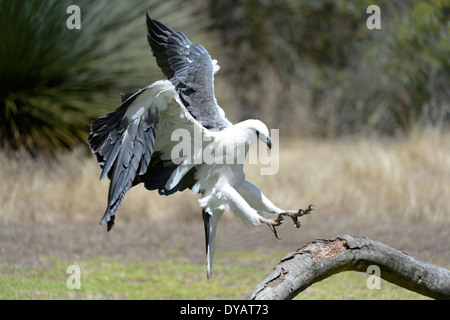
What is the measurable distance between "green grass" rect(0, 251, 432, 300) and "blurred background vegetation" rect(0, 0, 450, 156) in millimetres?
2785

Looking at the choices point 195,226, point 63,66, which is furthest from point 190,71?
point 63,66

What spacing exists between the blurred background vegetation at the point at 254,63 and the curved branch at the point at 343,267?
538 cm

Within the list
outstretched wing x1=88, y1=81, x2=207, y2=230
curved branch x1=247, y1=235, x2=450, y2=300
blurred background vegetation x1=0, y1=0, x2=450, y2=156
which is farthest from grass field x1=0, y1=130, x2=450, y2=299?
outstretched wing x1=88, y1=81, x2=207, y2=230

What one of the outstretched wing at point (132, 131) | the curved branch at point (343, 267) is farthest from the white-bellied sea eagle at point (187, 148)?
the curved branch at point (343, 267)

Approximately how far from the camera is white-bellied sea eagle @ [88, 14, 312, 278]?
3.81 metres

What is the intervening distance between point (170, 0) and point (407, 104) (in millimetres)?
5115

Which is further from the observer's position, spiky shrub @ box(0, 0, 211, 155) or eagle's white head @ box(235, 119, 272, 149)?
spiky shrub @ box(0, 0, 211, 155)

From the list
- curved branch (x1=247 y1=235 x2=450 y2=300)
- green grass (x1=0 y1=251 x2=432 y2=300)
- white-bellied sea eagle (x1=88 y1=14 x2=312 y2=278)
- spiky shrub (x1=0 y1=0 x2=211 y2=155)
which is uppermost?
spiky shrub (x1=0 y1=0 x2=211 y2=155)

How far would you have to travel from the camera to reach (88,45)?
857 centimetres

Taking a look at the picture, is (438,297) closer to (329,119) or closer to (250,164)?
(250,164)

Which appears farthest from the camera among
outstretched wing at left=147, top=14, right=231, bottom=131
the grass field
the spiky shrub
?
the spiky shrub

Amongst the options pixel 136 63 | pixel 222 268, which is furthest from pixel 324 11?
pixel 222 268

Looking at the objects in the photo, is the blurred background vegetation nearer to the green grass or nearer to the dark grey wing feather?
the green grass

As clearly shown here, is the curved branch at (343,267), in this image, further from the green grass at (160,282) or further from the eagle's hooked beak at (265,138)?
the green grass at (160,282)
